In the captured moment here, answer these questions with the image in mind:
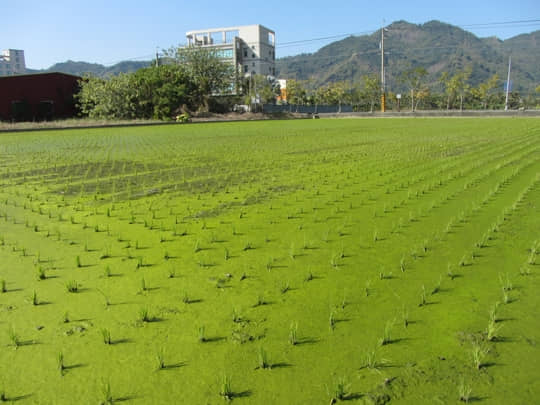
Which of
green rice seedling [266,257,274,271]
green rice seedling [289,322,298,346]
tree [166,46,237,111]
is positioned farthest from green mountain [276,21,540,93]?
green rice seedling [289,322,298,346]

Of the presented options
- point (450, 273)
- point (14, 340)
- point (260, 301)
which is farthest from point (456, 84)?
point (14, 340)

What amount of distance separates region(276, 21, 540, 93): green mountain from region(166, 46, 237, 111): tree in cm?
6540

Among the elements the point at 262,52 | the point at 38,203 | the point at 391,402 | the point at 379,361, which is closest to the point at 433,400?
the point at 391,402

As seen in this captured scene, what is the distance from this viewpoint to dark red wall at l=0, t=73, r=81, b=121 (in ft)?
101

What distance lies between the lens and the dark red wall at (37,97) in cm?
3077

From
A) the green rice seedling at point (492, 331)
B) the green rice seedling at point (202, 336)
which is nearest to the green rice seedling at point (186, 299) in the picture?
the green rice seedling at point (202, 336)

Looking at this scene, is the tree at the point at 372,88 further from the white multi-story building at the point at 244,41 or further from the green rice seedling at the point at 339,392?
the green rice seedling at the point at 339,392

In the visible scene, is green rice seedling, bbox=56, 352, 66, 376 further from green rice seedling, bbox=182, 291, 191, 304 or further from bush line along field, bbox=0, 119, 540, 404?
green rice seedling, bbox=182, 291, 191, 304

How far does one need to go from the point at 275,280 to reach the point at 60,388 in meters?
1.69

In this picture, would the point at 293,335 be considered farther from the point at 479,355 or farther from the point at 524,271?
the point at 524,271

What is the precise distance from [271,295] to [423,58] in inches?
5996

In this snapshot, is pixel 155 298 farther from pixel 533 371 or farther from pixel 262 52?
pixel 262 52

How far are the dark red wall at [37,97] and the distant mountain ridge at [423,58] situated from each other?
→ 276 feet

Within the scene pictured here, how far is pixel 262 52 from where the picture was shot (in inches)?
2908
